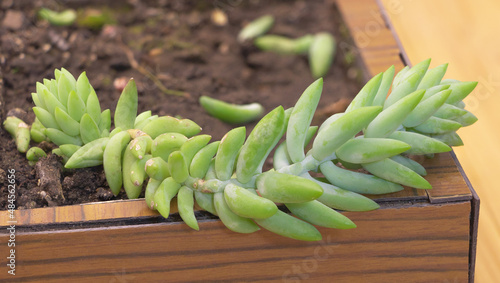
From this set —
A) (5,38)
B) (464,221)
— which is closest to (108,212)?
(464,221)

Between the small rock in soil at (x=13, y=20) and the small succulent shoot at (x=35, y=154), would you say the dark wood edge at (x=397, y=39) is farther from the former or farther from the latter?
the small rock in soil at (x=13, y=20)

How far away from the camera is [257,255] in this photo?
0.77 metres

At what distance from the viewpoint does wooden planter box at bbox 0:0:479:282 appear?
2.42 ft

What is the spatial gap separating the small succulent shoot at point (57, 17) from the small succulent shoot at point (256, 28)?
40cm

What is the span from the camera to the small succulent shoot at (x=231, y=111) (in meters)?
1.05

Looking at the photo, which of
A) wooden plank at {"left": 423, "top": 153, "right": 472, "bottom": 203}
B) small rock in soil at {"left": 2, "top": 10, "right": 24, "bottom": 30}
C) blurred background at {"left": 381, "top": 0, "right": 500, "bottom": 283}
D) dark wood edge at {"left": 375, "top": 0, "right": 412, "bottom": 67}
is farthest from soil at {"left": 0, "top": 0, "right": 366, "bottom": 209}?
wooden plank at {"left": 423, "top": 153, "right": 472, "bottom": 203}

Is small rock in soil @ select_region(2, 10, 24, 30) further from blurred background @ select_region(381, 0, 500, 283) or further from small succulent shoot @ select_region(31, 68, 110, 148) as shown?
blurred background @ select_region(381, 0, 500, 283)

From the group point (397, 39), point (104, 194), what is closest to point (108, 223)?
point (104, 194)

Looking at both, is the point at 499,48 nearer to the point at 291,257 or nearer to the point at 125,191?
the point at 291,257

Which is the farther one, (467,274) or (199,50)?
(199,50)

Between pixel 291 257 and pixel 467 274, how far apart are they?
26 cm

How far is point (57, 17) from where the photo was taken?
51.0 inches

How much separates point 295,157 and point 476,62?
814 mm

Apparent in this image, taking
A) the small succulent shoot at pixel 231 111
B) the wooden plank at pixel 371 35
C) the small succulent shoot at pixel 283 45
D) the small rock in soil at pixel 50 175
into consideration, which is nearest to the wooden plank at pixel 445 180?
the wooden plank at pixel 371 35
